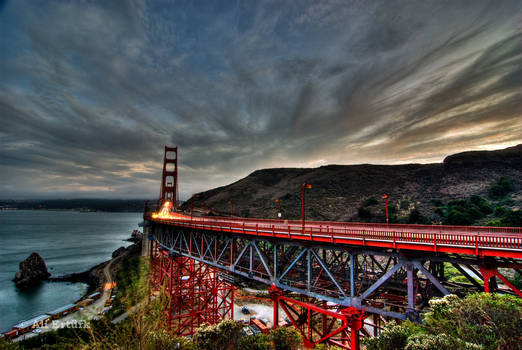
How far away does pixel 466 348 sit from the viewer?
6.86 m

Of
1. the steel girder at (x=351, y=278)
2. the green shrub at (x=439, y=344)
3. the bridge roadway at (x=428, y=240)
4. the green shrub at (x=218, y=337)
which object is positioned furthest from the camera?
the steel girder at (x=351, y=278)

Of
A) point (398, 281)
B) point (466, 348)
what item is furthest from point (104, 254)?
point (466, 348)

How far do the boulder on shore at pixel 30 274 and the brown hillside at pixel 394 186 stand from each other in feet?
121

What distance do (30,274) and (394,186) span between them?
104m

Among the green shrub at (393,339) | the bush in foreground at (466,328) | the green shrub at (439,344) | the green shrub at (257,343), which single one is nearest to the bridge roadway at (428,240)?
the bush in foreground at (466,328)

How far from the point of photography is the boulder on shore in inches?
2087

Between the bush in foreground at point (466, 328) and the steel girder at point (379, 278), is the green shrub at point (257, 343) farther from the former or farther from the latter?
the bush in foreground at point (466, 328)

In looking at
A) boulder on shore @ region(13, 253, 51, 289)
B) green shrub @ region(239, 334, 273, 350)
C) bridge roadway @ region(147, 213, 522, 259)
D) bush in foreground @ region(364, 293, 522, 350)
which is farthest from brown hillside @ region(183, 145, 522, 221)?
bush in foreground @ region(364, 293, 522, 350)

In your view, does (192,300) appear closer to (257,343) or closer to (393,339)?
(257,343)

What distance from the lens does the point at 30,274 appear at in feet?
178

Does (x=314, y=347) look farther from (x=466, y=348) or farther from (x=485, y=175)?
(x=485, y=175)

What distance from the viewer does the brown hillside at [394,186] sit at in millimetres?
63375

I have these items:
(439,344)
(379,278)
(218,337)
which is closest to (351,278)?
(379,278)

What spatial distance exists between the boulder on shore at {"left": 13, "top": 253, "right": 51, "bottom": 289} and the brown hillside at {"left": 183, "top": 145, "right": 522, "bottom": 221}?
121 feet
